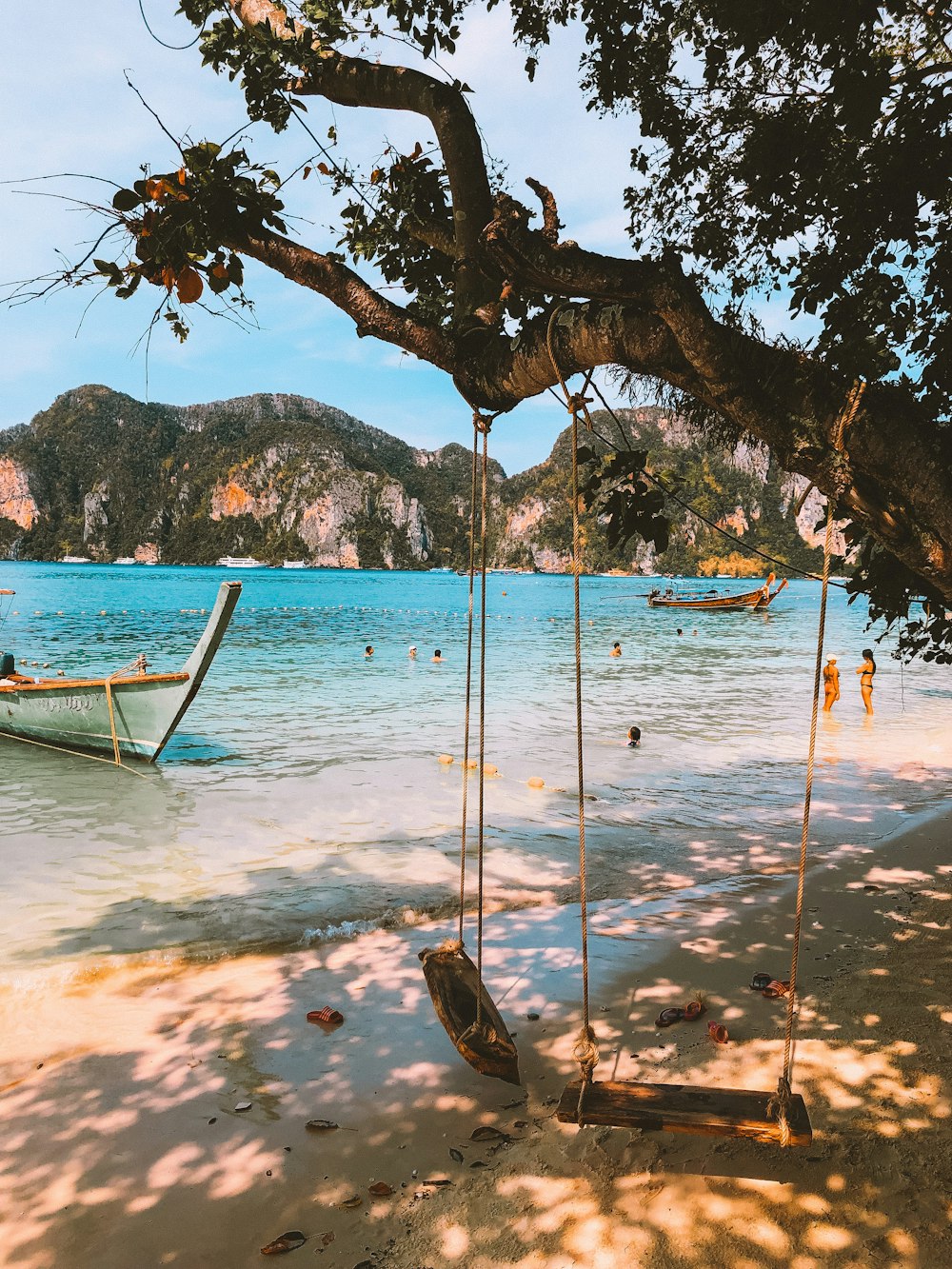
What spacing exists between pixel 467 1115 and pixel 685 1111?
1.13m

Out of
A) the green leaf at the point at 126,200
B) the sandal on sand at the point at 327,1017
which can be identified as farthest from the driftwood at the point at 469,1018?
the green leaf at the point at 126,200

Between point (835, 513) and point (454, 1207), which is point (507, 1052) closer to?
point (454, 1207)

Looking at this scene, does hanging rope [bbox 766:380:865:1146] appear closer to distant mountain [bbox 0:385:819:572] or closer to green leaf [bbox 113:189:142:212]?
green leaf [bbox 113:189:142:212]

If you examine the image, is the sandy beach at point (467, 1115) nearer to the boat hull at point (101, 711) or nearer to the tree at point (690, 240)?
the tree at point (690, 240)

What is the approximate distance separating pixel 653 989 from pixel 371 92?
453 cm

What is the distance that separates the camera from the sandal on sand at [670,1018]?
12.3 feet

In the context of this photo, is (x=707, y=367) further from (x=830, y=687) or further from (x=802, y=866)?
→ (x=830, y=687)

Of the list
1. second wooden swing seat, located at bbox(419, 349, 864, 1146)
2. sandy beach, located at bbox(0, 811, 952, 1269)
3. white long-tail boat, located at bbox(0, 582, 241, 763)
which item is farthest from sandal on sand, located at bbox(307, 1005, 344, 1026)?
white long-tail boat, located at bbox(0, 582, 241, 763)

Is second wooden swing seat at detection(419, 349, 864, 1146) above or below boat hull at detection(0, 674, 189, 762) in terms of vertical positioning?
above

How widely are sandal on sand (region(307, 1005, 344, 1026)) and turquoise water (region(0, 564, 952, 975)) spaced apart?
1.30m

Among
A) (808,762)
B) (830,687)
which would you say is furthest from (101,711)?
(830,687)

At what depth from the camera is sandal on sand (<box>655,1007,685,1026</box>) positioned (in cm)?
374

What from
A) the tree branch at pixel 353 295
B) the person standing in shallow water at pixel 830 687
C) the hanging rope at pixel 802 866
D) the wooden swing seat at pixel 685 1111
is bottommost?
the person standing in shallow water at pixel 830 687

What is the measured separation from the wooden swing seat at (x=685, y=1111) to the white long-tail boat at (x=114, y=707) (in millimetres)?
8384
